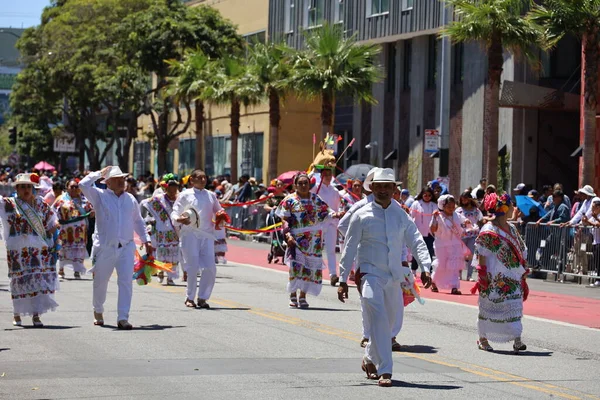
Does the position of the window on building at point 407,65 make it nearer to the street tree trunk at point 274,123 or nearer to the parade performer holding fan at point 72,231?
the street tree trunk at point 274,123

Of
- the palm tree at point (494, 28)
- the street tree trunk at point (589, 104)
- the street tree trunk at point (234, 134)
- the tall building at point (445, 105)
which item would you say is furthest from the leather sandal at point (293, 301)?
the street tree trunk at point (234, 134)

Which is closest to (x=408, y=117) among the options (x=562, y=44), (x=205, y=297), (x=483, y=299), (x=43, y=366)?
(x=562, y=44)

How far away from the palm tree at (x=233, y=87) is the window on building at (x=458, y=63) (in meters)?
7.08

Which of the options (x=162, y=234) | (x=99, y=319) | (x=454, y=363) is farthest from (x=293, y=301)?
(x=454, y=363)

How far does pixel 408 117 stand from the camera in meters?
44.5

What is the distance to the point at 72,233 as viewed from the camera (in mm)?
22812

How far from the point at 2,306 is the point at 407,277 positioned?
7680 mm

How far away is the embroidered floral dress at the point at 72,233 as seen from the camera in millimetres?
22531

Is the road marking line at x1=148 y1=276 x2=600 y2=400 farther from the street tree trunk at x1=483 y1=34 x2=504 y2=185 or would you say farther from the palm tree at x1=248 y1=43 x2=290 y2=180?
the palm tree at x1=248 y1=43 x2=290 y2=180

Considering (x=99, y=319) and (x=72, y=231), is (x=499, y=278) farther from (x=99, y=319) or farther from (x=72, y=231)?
(x=72, y=231)

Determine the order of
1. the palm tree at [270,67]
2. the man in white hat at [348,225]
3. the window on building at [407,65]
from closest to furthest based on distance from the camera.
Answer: the man in white hat at [348,225] < the palm tree at [270,67] < the window on building at [407,65]

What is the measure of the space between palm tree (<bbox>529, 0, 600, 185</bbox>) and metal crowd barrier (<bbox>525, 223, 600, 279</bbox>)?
3740 millimetres

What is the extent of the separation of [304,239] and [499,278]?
466cm

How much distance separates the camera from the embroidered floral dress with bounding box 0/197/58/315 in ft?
47.5
